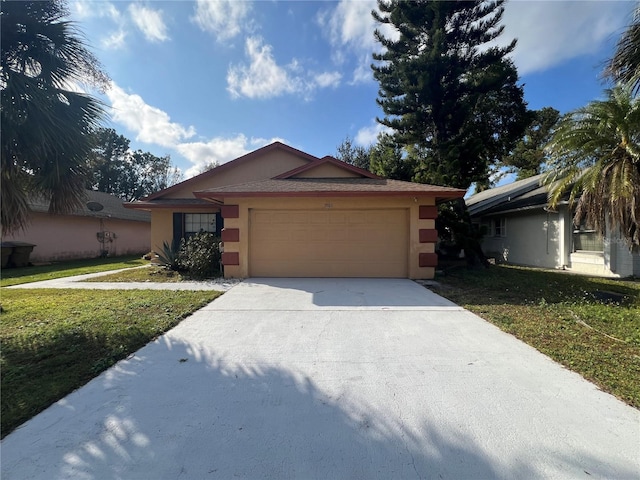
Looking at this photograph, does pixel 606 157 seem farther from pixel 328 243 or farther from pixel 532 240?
pixel 328 243

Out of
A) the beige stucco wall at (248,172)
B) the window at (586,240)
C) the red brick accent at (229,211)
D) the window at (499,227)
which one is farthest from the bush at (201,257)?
the window at (499,227)

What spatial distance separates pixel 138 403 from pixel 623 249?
14.1 metres

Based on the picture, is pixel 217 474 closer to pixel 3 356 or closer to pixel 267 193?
pixel 3 356

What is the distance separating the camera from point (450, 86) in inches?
476

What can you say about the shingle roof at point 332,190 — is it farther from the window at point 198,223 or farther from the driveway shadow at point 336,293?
the window at point 198,223

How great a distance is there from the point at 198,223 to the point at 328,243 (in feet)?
19.8

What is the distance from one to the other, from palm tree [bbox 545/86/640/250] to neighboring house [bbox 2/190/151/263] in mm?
19754

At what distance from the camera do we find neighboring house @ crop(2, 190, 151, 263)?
49.3ft

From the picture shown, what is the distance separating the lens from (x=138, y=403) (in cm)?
268

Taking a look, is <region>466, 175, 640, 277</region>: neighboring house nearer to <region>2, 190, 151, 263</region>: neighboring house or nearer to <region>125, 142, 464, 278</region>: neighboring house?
<region>125, 142, 464, 278</region>: neighboring house

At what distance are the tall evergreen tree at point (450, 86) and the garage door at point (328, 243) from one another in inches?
154

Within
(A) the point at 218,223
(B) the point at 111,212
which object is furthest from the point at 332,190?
(B) the point at 111,212

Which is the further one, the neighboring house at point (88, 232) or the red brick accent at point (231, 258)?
the neighboring house at point (88, 232)

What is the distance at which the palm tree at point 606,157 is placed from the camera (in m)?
7.22
